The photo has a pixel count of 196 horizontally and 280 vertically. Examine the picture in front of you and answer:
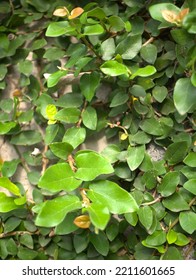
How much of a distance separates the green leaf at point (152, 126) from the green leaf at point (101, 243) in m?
0.30

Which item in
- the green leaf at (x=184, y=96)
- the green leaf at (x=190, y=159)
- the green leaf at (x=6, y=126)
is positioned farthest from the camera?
the green leaf at (x=6, y=126)

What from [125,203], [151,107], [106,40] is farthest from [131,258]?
[106,40]

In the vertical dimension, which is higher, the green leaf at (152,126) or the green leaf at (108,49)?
the green leaf at (108,49)

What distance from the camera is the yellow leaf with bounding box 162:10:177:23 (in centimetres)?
92

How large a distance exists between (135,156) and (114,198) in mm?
180

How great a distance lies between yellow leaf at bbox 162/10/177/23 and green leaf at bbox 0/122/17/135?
0.52 meters

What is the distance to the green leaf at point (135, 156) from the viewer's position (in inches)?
41.7

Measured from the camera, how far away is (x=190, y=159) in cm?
104

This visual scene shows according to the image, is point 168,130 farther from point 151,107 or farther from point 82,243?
point 82,243

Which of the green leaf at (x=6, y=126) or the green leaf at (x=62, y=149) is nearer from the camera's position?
the green leaf at (x=62, y=149)

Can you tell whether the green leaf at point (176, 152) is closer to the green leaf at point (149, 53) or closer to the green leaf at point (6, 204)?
the green leaf at point (149, 53)

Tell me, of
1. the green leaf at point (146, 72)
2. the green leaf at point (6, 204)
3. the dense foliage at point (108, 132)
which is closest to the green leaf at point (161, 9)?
the dense foliage at point (108, 132)

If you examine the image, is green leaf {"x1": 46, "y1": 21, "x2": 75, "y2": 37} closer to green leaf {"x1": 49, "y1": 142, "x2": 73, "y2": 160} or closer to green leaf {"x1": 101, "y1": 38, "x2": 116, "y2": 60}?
green leaf {"x1": 101, "y1": 38, "x2": 116, "y2": 60}

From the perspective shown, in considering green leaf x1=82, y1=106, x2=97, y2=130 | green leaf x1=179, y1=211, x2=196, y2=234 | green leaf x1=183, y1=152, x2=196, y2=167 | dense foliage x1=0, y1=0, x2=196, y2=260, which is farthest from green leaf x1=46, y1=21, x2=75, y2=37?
green leaf x1=179, y1=211, x2=196, y2=234
